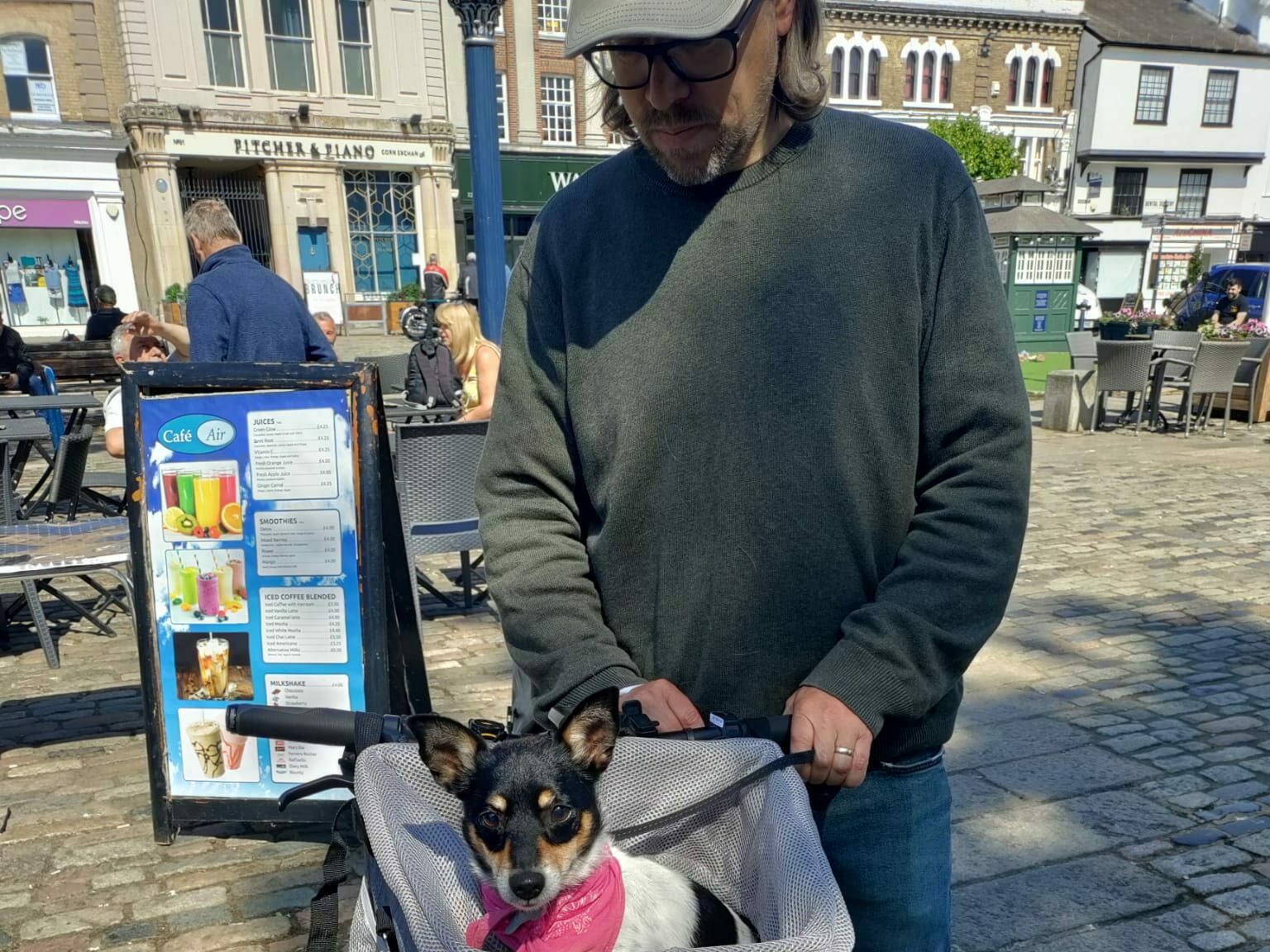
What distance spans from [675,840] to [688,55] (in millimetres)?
1257

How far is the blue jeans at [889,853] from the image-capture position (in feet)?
5.24

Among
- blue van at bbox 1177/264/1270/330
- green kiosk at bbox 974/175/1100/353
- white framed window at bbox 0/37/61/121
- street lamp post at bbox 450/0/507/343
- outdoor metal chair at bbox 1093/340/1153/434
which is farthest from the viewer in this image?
white framed window at bbox 0/37/61/121

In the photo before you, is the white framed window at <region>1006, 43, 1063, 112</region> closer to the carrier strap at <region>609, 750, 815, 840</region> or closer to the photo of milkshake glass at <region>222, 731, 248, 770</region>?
the photo of milkshake glass at <region>222, 731, 248, 770</region>

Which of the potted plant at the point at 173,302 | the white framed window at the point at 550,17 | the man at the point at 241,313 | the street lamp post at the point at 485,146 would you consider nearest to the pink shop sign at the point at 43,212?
the potted plant at the point at 173,302

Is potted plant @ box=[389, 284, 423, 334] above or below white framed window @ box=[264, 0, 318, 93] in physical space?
below

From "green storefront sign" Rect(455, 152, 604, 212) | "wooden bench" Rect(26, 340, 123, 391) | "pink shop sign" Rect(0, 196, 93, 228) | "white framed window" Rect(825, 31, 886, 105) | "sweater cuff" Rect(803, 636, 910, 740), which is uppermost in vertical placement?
"white framed window" Rect(825, 31, 886, 105)

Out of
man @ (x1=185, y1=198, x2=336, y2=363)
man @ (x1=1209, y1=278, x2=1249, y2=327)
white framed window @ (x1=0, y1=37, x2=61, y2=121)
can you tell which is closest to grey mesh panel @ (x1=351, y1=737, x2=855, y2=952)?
man @ (x1=185, y1=198, x2=336, y2=363)

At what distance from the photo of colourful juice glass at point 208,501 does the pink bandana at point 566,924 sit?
2.51 m

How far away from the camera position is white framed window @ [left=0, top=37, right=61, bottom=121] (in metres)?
24.1

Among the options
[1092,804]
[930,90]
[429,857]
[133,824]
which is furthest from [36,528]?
[930,90]

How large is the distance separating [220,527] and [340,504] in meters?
0.47

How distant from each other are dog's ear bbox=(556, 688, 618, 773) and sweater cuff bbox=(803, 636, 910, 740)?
0.35 metres

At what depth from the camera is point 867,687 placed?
1446mm

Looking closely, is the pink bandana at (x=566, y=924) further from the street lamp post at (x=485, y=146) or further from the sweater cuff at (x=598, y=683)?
the street lamp post at (x=485, y=146)
